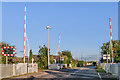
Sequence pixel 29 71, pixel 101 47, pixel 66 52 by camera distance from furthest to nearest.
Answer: pixel 66 52 < pixel 101 47 < pixel 29 71

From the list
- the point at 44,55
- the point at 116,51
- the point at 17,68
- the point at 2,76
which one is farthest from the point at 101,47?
the point at 2,76

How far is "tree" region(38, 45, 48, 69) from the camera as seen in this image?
184 ft

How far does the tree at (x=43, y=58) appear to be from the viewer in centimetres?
5597

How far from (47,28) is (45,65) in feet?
31.3

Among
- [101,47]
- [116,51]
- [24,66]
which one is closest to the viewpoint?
[24,66]

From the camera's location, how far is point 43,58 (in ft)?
184

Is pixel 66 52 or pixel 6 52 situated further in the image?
pixel 66 52

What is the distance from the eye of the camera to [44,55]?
57.0m

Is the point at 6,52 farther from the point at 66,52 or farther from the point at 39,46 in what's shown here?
the point at 66,52

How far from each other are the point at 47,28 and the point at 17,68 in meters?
31.1

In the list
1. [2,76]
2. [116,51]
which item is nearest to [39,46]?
[116,51]

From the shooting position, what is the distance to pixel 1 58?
30000 millimetres

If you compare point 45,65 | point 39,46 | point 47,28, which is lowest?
point 45,65

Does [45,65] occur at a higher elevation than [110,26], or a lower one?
lower
